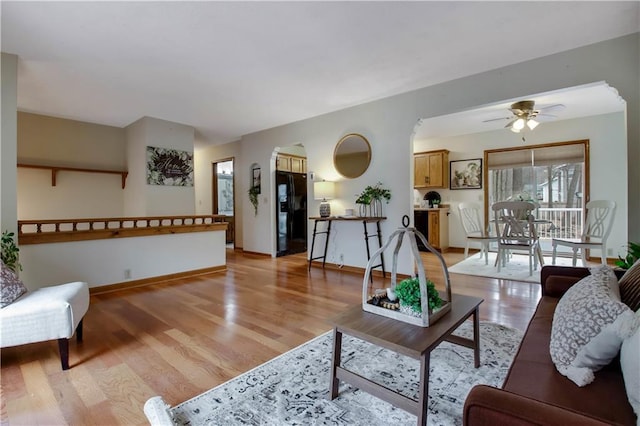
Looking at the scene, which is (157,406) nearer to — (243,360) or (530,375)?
(243,360)

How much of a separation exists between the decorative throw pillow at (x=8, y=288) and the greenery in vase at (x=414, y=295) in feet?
7.97

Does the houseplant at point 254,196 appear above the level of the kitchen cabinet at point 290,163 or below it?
below

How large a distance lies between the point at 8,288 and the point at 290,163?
5046 millimetres

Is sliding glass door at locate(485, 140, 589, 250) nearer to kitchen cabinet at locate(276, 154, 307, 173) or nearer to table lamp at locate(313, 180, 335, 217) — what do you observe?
table lamp at locate(313, 180, 335, 217)

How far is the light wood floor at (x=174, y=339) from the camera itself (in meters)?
1.61

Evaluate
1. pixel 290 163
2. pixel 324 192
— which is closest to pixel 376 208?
pixel 324 192

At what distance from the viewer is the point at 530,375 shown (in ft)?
3.62

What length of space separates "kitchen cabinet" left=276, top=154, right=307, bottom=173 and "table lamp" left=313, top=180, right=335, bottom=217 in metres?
1.59

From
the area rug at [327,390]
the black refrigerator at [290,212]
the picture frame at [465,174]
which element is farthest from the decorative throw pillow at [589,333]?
the picture frame at [465,174]

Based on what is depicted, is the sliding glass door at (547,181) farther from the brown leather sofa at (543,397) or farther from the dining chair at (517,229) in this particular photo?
the brown leather sofa at (543,397)

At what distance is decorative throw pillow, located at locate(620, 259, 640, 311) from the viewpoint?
125 centimetres

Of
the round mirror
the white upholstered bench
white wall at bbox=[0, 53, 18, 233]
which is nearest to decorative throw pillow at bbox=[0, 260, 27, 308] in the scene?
the white upholstered bench

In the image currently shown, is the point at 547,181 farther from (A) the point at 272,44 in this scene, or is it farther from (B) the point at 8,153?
(B) the point at 8,153

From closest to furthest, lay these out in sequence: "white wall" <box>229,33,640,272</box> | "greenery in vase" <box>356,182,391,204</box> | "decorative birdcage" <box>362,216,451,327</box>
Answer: "decorative birdcage" <box>362,216,451,327</box> < "white wall" <box>229,33,640,272</box> < "greenery in vase" <box>356,182,391,204</box>
